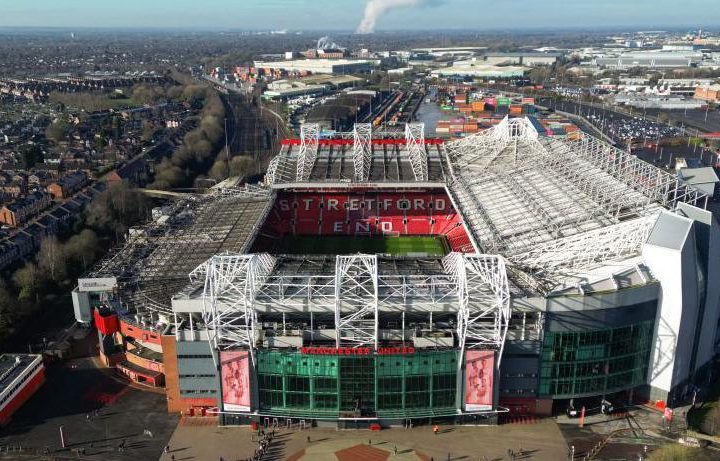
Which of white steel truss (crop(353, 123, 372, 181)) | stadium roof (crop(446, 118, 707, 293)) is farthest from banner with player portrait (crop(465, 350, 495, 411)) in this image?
white steel truss (crop(353, 123, 372, 181))

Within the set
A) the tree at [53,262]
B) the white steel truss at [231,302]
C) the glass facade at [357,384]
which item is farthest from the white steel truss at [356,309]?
the tree at [53,262]

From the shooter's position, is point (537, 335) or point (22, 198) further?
point (22, 198)

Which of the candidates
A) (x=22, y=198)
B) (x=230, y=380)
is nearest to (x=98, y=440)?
(x=230, y=380)

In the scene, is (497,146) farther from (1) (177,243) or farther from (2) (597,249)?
(1) (177,243)

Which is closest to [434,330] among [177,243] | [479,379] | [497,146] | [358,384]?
[479,379]

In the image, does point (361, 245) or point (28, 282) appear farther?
point (361, 245)

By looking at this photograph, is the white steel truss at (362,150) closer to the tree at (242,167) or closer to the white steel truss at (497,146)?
the white steel truss at (497,146)

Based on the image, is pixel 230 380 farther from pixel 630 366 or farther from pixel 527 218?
pixel 527 218
